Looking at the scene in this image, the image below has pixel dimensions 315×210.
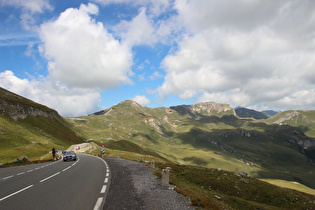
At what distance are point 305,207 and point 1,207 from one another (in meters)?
32.7

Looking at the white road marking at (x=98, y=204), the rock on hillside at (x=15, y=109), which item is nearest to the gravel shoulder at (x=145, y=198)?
the white road marking at (x=98, y=204)

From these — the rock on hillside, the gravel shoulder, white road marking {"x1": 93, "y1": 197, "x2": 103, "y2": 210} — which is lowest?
the gravel shoulder

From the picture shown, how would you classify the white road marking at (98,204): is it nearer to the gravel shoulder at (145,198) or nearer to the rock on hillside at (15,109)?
the gravel shoulder at (145,198)

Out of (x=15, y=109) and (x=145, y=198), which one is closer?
(x=145, y=198)

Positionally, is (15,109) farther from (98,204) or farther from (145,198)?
(145,198)

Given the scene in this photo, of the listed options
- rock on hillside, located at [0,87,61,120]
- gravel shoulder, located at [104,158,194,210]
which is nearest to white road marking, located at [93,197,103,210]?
gravel shoulder, located at [104,158,194,210]

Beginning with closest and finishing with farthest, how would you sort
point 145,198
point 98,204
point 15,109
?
point 98,204 < point 145,198 < point 15,109

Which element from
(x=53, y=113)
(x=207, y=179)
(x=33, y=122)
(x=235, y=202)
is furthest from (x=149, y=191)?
(x=53, y=113)

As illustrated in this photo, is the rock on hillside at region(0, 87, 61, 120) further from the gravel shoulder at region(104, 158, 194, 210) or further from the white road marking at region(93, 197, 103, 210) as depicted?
the white road marking at region(93, 197, 103, 210)

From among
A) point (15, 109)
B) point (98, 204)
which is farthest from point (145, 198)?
point (15, 109)

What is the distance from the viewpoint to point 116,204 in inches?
384

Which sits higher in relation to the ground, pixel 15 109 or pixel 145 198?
pixel 15 109

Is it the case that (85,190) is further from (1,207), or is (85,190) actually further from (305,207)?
(305,207)

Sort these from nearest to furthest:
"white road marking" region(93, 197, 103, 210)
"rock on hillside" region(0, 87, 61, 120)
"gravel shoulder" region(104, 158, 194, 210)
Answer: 1. "white road marking" region(93, 197, 103, 210)
2. "gravel shoulder" region(104, 158, 194, 210)
3. "rock on hillside" region(0, 87, 61, 120)
